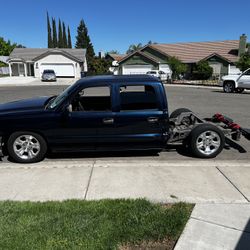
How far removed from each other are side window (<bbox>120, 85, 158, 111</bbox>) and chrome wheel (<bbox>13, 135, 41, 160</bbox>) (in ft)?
5.77

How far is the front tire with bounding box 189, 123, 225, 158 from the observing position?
593cm

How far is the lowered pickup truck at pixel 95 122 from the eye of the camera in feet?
18.3

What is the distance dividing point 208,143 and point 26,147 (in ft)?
11.6

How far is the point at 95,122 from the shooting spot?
5.64 m

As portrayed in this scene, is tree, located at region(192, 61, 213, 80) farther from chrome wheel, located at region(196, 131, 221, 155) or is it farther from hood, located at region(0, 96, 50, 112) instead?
hood, located at region(0, 96, 50, 112)

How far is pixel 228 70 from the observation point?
143ft

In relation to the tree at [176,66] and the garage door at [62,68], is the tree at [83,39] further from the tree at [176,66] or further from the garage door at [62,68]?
the tree at [176,66]

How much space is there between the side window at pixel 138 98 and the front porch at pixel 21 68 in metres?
48.5

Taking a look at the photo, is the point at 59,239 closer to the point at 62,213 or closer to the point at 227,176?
the point at 62,213

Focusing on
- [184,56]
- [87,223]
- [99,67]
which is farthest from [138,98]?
[99,67]

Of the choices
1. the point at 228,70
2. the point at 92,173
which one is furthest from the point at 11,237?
the point at 228,70

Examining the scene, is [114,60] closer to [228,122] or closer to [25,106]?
[228,122]

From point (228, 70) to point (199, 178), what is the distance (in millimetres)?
41982

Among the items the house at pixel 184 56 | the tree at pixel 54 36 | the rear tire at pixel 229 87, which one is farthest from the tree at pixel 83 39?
the rear tire at pixel 229 87
